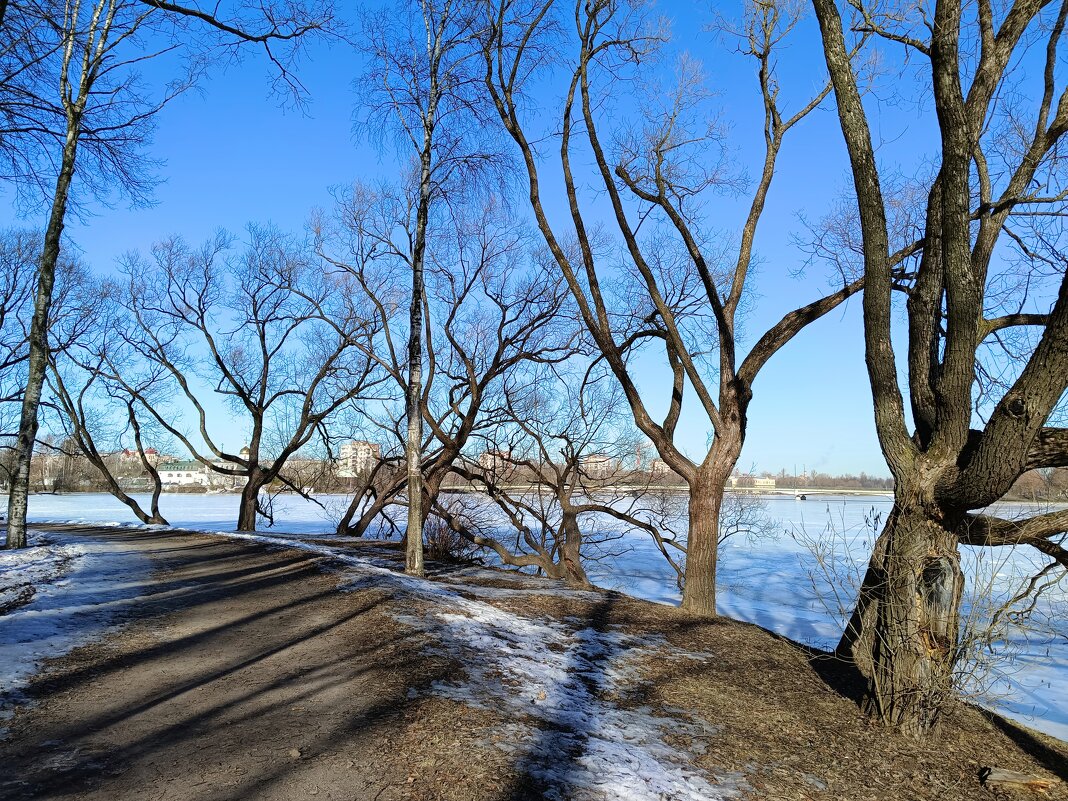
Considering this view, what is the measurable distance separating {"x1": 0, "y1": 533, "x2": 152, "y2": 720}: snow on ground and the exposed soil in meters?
0.23

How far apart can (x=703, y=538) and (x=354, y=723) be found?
5.25 meters

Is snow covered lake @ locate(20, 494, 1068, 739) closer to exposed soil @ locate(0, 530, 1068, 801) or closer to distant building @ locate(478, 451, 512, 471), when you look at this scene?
exposed soil @ locate(0, 530, 1068, 801)

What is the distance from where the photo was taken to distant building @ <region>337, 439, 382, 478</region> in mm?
22000

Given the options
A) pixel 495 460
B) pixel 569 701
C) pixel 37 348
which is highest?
pixel 37 348

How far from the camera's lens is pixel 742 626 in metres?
7.93

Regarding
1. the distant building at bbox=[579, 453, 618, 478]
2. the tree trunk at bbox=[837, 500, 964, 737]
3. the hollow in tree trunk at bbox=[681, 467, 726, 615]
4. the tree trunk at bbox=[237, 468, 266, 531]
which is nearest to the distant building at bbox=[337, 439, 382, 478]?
the tree trunk at bbox=[237, 468, 266, 531]

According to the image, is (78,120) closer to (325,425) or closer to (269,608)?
(269,608)

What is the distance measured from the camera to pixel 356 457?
78.3 ft

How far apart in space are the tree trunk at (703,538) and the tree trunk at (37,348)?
35.1 ft

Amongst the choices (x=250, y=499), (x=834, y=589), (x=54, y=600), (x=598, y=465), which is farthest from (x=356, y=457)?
(x=834, y=589)

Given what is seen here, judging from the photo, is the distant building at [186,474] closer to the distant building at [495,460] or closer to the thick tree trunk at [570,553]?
the distant building at [495,460]

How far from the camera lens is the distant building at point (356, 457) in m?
22.0

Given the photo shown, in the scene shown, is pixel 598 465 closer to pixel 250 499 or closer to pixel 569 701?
pixel 250 499

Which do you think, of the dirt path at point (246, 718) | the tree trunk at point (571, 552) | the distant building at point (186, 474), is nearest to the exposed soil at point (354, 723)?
Answer: the dirt path at point (246, 718)
